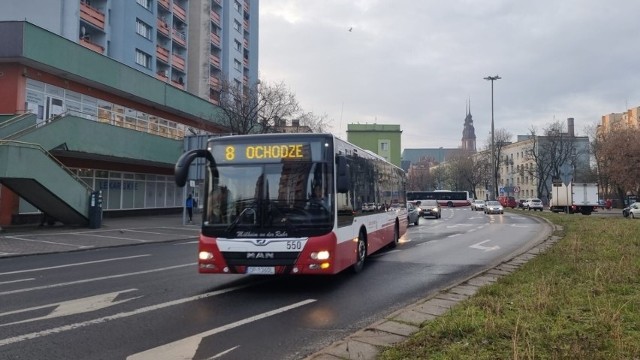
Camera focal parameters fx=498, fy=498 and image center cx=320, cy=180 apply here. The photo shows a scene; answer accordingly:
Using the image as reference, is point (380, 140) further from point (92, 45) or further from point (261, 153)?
point (261, 153)

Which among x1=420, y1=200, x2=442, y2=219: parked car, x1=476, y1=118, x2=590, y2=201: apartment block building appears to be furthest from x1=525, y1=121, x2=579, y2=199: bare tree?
x1=420, y1=200, x2=442, y2=219: parked car

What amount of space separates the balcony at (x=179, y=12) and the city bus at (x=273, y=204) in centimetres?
4616

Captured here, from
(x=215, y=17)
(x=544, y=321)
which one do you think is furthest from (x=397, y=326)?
(x=215, y=17)

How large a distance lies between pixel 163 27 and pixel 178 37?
3059 millimetres

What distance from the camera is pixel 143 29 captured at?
44.6m

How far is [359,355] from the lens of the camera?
4801 mm

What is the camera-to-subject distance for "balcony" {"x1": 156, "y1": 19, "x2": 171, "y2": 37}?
1855 inches

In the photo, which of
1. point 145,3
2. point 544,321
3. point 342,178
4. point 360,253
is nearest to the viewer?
point 544,321

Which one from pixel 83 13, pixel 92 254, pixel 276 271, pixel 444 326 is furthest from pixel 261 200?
pixel 83 13

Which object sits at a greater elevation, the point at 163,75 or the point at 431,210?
the point at 163,75

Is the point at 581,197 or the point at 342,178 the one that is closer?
the point at 342,178

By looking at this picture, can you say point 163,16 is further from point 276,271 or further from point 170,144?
point 276,271

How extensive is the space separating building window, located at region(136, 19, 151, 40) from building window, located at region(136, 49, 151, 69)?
1634 mm

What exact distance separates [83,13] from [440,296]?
38.6 m
